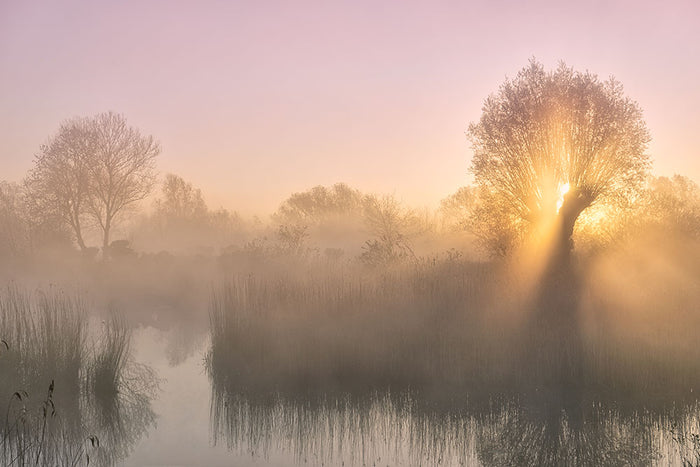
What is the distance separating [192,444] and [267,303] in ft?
20.0

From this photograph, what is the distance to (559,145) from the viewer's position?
25.7 m

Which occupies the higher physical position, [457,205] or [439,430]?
[457,205]

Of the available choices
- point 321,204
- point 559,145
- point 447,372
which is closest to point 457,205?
point 321,204

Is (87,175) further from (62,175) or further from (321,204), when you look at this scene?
(321,204)

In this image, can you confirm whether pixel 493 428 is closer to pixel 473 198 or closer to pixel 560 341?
pixel 560 341

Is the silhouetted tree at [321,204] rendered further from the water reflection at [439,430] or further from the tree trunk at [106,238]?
the water reflection at [439,430]

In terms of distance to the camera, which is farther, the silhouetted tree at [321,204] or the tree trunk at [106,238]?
the silhouetted tree at [321,204]

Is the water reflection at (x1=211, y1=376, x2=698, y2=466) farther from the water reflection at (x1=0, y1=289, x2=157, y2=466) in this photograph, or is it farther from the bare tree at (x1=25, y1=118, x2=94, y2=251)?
the bare tree at (x1=25, y1=118, x2=94, y2=251)

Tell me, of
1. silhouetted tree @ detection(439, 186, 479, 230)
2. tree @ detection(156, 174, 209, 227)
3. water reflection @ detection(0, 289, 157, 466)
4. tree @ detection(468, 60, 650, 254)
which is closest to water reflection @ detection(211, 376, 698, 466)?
water reflection @ detection(0, 289, 157, 466)

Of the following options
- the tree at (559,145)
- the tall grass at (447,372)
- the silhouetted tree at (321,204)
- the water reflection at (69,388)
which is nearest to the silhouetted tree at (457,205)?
the silhouetted tree at (321,204)

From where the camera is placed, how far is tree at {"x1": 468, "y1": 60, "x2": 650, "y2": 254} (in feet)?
83.8

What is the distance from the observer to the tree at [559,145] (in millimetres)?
25531

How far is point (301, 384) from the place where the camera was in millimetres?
11555

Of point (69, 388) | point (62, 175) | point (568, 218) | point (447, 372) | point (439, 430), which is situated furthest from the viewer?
point (62, 175)
